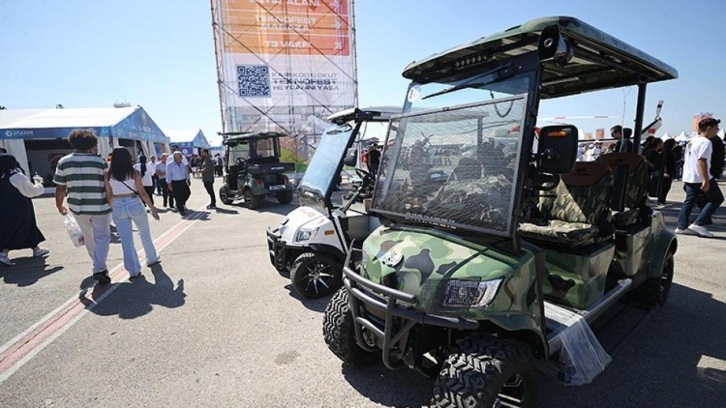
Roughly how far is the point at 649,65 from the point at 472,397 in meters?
2.90

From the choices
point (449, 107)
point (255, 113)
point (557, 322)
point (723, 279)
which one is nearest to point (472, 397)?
point (557, 322)

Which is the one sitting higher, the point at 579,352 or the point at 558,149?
the point at 558,149

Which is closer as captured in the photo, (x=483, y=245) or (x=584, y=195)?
(x=483, y=245)

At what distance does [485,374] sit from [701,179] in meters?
6.63

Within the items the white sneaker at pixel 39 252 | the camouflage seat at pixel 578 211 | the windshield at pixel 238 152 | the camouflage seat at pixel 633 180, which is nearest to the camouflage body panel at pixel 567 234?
the camouflage seat at pixel 578 211

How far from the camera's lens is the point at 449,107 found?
237cm

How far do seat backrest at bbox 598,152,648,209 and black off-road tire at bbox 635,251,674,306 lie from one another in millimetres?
631

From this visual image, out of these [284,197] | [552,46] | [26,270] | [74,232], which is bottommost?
[26,270]

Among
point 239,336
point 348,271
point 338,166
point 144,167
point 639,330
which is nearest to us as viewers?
point 348,271

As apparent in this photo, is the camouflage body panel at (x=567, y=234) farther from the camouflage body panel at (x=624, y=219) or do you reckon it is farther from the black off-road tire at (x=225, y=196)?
the black off-road tire at (x=225, y=196)

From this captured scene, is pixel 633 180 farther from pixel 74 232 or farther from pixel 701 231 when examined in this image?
pixel 74 232

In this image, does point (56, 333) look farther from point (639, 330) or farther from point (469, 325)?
point (639, 330)

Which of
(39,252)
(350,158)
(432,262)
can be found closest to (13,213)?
(39,252)

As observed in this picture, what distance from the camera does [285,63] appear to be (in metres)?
17.8
